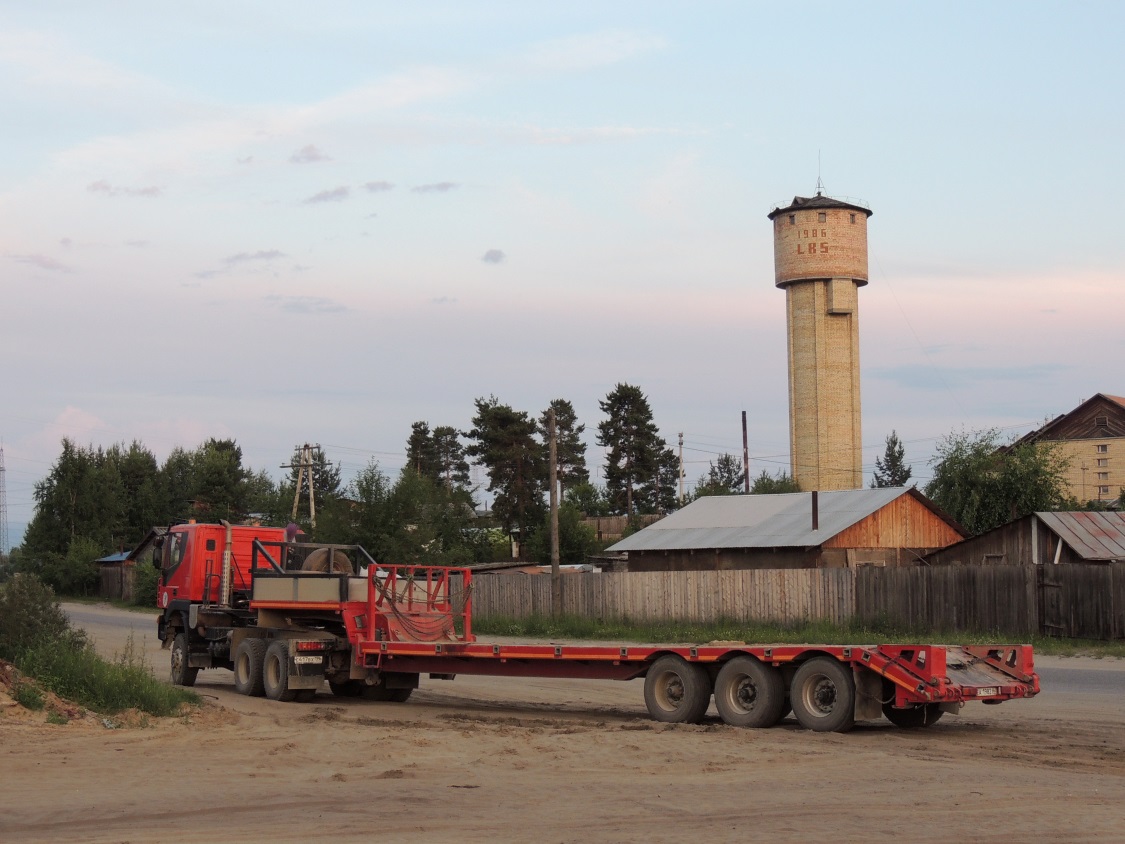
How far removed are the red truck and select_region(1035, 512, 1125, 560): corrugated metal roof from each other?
2095cm

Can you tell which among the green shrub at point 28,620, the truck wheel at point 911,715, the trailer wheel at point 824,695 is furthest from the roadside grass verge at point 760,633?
the green shrub at point 28,620

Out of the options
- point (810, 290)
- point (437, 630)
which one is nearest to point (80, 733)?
point (437, 630)

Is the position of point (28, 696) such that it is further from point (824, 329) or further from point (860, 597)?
point (824, 329)

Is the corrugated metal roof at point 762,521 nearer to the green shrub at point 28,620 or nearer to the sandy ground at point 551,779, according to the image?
the sandy ground at point 551,779

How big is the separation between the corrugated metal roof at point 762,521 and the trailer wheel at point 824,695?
96.2 feet

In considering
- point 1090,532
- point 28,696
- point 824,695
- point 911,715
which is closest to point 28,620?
point 28,696

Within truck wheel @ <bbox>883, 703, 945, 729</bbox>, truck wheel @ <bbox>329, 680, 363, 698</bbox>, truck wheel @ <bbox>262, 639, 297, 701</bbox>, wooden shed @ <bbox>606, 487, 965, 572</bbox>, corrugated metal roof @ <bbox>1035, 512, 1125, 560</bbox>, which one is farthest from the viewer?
wooden shed @ <bbox>606, 487, 965, 572</bbox>

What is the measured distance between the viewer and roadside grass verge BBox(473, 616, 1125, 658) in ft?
102

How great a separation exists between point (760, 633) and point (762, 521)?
1393 centimetres

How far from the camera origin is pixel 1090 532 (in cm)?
3634

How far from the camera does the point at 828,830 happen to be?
9.60 meters

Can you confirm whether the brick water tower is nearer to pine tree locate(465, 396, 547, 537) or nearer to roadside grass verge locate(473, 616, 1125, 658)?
pine tree locate(465, 396, 547, 537)

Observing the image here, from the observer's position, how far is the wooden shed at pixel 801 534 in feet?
149

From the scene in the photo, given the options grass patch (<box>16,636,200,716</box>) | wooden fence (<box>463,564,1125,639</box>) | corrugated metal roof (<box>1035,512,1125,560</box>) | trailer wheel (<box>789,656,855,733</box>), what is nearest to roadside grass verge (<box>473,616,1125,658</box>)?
wooden fence (<box>463,564,1125,639</box>)
